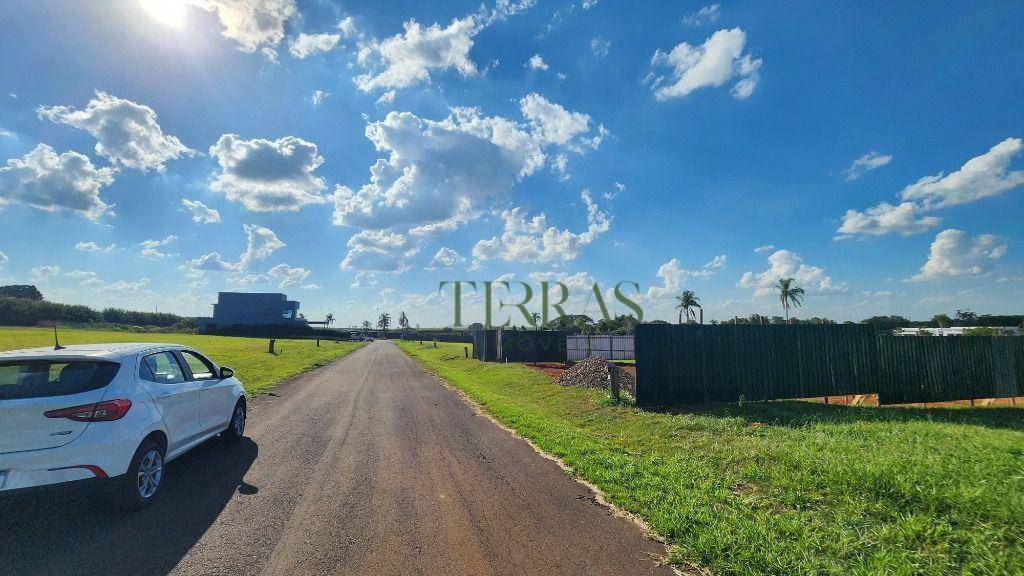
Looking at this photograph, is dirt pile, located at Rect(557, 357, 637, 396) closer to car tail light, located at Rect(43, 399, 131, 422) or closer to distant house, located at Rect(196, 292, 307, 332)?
car tail light, located at Rect(43, 399, 131, 422)

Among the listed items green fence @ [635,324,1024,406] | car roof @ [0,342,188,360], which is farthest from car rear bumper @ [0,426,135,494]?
green fence @ [635,324,1024,406]

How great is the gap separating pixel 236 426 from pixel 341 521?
14.3 feet

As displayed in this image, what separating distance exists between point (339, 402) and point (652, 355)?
8802 millimetres

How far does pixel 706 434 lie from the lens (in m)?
8.61

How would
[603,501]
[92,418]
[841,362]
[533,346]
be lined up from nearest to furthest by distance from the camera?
1. [92,418]
2. [603,501]
3. [841,362]
4. [533,346]

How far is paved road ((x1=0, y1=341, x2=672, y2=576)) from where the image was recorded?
3.66 metres

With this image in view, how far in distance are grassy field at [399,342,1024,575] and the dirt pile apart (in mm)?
4696

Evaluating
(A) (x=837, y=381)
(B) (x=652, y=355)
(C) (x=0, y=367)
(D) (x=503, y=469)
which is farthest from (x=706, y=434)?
(C) (x=0, y=367)

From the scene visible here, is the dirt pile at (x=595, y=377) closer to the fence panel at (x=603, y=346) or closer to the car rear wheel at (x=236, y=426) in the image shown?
the car rear wheel at (x=236, y=426)

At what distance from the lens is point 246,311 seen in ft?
361

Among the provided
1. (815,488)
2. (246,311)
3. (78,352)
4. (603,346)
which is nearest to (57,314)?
(246,311)

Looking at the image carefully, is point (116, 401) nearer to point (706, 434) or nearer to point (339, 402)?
point (339, 402)

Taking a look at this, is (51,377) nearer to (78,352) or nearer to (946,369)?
(78,352)

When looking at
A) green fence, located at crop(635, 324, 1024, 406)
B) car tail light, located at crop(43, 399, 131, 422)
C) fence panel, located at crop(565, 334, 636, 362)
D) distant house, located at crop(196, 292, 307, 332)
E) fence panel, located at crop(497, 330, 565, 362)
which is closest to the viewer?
car tail light, located at crop(43, 399, 131, 422)
